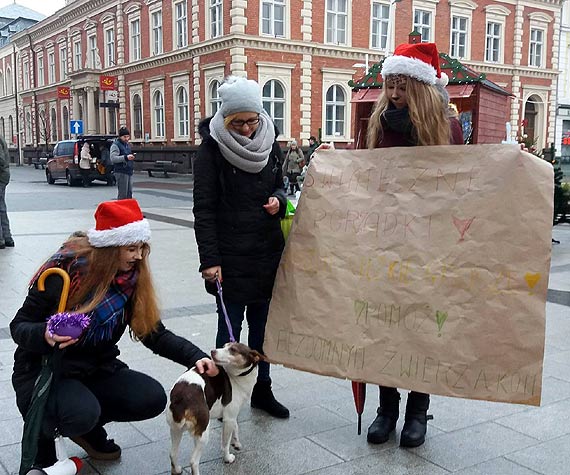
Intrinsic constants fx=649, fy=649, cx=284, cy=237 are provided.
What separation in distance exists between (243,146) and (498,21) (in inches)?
1336

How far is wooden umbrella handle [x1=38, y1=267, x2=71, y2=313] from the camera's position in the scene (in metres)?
2.57

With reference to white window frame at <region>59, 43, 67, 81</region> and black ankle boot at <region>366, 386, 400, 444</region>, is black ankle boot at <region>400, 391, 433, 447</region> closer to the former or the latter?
black ankle boot at <region>366, 386, 400, 444</region>

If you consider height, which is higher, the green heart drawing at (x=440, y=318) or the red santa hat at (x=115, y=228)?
the red santa hat at (x=115, y=228)

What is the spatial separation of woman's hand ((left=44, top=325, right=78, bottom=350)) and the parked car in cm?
2136

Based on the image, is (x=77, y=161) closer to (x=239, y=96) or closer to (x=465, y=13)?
(x=465, y=13)

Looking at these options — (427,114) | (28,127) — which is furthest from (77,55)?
(427,114)

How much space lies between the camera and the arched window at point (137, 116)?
112 feet

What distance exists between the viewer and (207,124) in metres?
3.33

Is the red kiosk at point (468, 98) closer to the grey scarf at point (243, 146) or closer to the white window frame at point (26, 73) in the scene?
the grey scarf at point (243, 146)

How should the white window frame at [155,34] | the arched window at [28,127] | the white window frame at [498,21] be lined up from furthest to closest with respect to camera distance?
the arched window at [28,127] → the white window frame at [498,21] → the white window frame at [155,34]

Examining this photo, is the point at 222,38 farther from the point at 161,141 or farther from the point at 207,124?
the point at 207,124

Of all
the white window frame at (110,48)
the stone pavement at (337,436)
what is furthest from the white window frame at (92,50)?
the stone pavement at (337,436)

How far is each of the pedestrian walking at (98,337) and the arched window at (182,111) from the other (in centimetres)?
2802

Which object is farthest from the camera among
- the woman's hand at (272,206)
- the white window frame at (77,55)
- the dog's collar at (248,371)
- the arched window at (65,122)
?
the arched window at (65,122)
